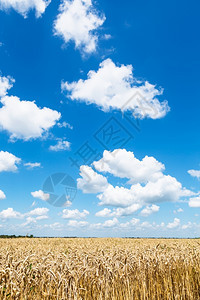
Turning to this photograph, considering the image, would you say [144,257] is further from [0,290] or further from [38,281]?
[0,290]

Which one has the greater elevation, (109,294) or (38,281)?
(38,281)

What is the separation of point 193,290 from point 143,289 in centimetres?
200

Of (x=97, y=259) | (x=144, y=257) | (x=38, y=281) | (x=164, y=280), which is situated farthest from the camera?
(x=144, y=257)

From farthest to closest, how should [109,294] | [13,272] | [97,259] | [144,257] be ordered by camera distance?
[144,257] < [97,259] < [109,294] < [13,272]

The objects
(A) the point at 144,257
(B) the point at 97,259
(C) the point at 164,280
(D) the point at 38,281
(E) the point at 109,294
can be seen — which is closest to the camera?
(D) the point at 38,281

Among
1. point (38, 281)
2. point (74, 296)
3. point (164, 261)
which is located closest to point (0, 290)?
point (38, 281)

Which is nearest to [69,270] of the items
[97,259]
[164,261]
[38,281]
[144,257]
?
[38,281]

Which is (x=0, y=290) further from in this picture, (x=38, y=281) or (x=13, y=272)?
(x=38, y=281)

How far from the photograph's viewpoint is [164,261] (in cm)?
666

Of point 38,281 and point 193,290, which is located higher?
point 38,281

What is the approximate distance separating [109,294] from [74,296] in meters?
1.13

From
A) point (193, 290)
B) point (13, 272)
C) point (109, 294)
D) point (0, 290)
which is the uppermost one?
point (13, 272)

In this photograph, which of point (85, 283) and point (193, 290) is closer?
point (85, 283)

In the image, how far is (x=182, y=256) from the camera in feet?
25.0
